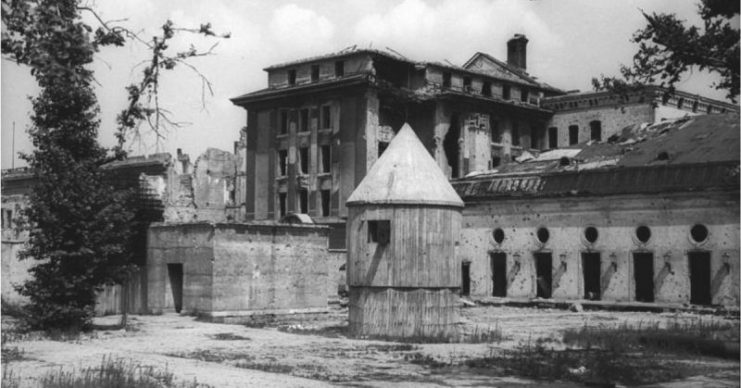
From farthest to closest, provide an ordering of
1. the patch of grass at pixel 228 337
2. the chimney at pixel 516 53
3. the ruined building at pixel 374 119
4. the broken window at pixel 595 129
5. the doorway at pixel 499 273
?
the chimney at pixel 516 53 < the broken window at pixel 595 129 < the ruined building at pixel 374 119 < the doorway at pixel 499 273 < the patch of grass at pixel 228 337

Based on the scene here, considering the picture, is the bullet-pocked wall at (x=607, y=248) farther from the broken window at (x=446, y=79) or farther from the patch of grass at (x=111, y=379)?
the patch of grass at (x=111, y=379)

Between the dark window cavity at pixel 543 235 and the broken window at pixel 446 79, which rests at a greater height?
the broken window at pixel 446 79

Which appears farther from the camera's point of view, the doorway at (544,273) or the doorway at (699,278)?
the doorway at (544,273)

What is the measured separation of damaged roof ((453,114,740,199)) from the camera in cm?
3628

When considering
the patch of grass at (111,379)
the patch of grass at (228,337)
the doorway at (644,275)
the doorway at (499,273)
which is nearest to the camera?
the patch of grass at (111,379)

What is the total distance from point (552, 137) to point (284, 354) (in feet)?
138

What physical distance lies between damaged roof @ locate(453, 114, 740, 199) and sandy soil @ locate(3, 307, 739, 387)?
8482 millimetres

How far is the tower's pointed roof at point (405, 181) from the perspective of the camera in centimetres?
2434

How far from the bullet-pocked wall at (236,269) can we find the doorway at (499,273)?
1126 centimetres

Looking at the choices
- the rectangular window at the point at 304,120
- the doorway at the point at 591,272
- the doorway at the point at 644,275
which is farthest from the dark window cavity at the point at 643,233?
the rectangular window at the point at 304,120

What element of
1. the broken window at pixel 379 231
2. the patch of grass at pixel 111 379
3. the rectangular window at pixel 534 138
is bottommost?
the patch of grass at pixel 111 379

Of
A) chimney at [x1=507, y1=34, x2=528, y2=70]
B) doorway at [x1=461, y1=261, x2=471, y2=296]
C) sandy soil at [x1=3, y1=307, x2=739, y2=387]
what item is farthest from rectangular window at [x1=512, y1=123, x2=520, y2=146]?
sandy soil at [x1=3, y1=307, x2=739, y2=387]

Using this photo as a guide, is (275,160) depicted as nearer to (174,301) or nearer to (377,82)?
(377,82)

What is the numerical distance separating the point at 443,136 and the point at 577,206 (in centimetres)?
1584
